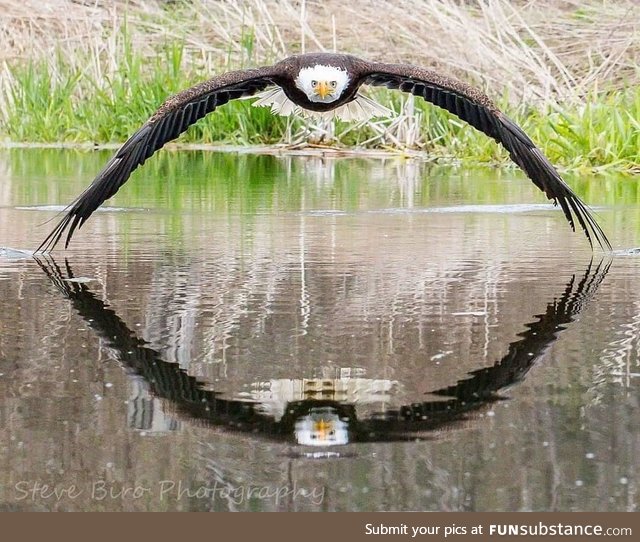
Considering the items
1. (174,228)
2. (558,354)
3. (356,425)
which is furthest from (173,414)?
(174,228)

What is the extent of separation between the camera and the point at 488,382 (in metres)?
4.89

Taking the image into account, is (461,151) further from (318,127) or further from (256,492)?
(256,492)

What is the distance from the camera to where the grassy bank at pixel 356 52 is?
15273mm

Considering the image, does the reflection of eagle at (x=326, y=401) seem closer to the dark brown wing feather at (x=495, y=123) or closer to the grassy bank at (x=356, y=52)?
the dark brown wing feather at (x=495, y=123)

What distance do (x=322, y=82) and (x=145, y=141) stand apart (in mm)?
1448

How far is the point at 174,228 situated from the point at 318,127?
848cm

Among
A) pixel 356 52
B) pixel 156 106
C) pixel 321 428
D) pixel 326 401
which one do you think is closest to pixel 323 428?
pixel 321 428

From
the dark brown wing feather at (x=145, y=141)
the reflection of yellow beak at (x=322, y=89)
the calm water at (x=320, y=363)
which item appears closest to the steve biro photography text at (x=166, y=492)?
the calm water at (x=320, y=363)

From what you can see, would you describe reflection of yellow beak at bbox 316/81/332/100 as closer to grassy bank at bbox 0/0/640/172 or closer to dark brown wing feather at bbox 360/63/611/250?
dark brown wing feather at bbox 360/63/611/250

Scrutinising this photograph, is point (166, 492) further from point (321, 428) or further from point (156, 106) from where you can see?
point (156, 106)

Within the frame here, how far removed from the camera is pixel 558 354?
17.4ft

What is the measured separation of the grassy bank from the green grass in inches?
0.8

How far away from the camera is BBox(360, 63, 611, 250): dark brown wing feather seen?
7891 mm

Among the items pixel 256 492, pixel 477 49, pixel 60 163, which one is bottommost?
pixel 256 492
